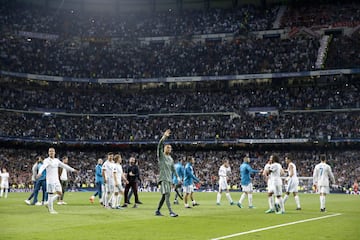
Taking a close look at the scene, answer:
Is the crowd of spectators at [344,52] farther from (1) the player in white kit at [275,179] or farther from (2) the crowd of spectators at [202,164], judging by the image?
(1) the player in white kit at [275,179]

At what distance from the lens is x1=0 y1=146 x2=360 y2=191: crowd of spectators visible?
194 feet

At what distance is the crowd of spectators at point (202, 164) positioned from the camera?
59156mm

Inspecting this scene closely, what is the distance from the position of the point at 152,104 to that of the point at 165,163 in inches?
2143

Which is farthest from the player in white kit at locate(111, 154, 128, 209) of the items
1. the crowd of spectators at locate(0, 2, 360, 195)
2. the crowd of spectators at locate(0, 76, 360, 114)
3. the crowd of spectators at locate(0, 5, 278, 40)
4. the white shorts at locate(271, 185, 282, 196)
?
the crowd of spectators at locate(0, 5, 278, 40)

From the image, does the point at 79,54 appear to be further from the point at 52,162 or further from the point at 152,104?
the point at 52,162

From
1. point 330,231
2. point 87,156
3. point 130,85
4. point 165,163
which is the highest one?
point 130,85

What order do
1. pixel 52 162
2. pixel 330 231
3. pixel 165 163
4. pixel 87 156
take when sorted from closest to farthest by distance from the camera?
pixel 330 231 → pixel 165 163 → pixel 52 162 → pixel 87 156

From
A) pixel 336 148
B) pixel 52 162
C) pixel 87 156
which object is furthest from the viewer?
pixel 87 156

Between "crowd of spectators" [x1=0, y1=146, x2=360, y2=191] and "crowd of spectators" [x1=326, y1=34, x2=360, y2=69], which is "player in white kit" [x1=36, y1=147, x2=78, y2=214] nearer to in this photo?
"crowd of spectators" [x1=0, y1=146, x2=360, y2=191]

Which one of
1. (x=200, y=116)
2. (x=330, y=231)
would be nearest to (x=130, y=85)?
(x=200, y=116)

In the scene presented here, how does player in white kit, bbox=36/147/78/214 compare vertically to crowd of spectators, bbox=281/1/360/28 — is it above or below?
below

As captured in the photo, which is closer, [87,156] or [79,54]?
[87,156]

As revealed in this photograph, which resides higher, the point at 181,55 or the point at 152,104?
the point at 181,55

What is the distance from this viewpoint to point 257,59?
240ft
